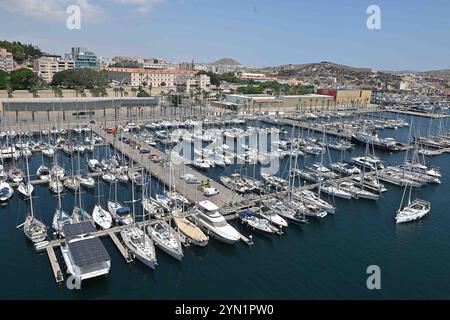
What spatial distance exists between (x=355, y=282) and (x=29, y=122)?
2692 inches

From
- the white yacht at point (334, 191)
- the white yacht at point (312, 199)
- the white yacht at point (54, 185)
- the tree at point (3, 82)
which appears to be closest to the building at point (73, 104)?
the tree at point (3, 82)

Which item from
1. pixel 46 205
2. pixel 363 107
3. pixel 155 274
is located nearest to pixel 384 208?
pixel 155 274

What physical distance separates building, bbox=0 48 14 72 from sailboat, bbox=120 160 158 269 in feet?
426

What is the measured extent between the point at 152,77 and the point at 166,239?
122m

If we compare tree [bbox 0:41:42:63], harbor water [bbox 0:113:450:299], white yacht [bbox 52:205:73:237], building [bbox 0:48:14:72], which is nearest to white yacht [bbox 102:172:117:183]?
harbor water [bbox 0:113:450:299]

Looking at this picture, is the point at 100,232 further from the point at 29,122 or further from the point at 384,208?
the point at 29,122

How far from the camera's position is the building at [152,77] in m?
139

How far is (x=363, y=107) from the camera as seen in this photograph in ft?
414

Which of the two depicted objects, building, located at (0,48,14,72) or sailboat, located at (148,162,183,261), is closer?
sailboat, located at (148,162,183,261)

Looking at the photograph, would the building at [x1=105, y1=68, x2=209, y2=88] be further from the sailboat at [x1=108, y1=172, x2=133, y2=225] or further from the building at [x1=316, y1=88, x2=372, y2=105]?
the sailboat at [x1=108, y1=172, x2=133, y2=225]

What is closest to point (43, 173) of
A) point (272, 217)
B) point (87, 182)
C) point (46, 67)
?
point (87, 182)

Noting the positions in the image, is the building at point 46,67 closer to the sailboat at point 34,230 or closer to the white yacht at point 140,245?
the sailboat at point 34,230

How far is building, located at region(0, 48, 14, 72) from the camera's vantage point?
429 feet

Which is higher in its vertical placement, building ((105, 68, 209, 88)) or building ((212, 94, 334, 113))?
building ((105, 68, 209, 88))
